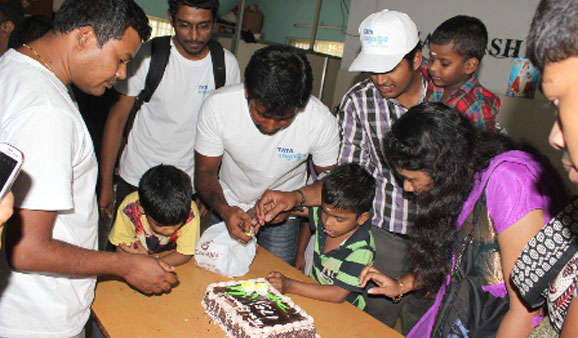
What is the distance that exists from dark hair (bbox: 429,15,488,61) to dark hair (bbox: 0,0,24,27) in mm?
3050

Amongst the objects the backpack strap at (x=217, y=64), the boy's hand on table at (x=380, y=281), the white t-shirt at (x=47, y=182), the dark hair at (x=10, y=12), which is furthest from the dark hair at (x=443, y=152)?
the dark hair at (x=10, y=12)

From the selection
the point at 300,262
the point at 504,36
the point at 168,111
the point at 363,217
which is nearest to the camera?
the point at 363,217

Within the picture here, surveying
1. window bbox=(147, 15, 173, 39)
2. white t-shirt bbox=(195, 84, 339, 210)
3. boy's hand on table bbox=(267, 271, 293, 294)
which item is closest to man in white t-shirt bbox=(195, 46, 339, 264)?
white t-shirt bbox=(195, 84, 339, 210)

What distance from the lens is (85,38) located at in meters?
1.25

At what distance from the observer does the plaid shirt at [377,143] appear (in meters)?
2.19

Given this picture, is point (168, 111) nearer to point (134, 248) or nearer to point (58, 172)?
point (134, 248)

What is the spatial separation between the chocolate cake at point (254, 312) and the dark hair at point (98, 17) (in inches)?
40.6

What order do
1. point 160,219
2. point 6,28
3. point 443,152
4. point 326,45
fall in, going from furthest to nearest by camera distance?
point 326,45 < point 6,28 < point 160,219 < point 443,152

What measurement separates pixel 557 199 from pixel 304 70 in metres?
1.14

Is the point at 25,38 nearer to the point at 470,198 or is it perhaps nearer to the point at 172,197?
the point at 172,197

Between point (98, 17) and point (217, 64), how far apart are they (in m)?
1.34

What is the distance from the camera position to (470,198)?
1.60 m

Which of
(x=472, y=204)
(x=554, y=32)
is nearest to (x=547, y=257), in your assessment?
(x=472, y=204)

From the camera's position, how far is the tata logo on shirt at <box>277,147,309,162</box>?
2.25 meters
